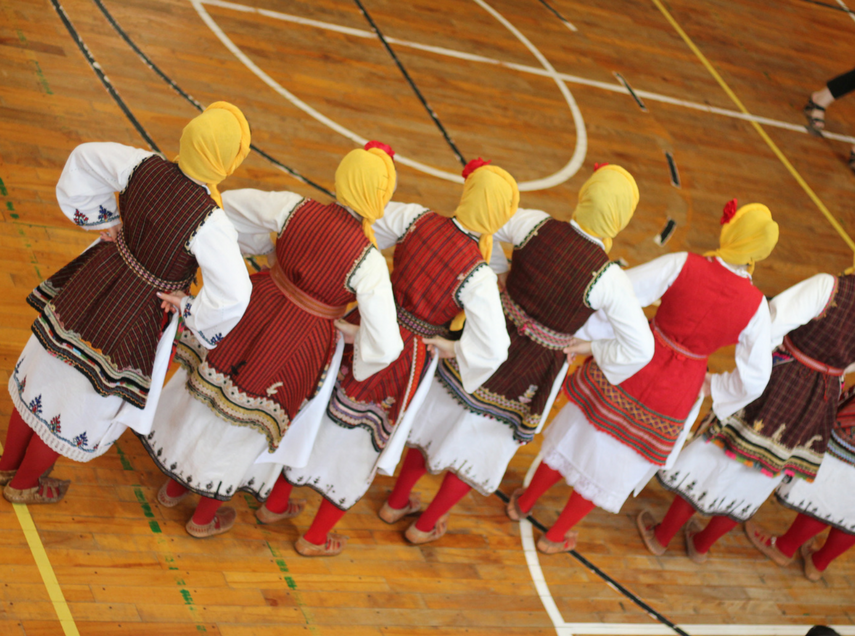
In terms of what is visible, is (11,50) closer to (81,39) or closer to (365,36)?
(81,39)

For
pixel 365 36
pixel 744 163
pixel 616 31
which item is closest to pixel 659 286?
pixel 365 36

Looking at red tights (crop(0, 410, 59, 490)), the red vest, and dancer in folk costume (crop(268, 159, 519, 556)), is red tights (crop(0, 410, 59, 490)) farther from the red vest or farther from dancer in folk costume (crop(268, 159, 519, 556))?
the red vest

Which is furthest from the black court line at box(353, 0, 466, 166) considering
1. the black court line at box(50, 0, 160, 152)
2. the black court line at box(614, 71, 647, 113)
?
the black court line at box(614, 71, 647, 113)

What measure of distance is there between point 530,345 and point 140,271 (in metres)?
1.34

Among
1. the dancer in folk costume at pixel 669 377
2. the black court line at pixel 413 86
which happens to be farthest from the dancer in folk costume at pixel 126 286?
the black court line at pixel 413 86

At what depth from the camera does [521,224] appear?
293 cm

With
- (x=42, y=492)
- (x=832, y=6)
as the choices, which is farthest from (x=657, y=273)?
(x=832, y=6)

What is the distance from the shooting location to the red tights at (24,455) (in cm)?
266

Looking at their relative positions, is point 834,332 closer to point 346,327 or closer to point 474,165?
point 474,165

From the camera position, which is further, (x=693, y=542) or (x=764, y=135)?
(x=764, y=135)

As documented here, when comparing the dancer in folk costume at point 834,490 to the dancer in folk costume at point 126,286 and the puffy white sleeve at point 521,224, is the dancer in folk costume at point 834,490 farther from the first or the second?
the dancer in folk costume at point 126,286

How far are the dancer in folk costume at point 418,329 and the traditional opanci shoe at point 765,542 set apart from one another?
2.10 meters

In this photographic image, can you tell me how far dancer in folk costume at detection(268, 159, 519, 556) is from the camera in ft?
8.73

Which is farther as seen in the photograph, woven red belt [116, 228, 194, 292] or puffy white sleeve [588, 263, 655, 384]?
puffy white sleeve [588, 263, 655, 384]
